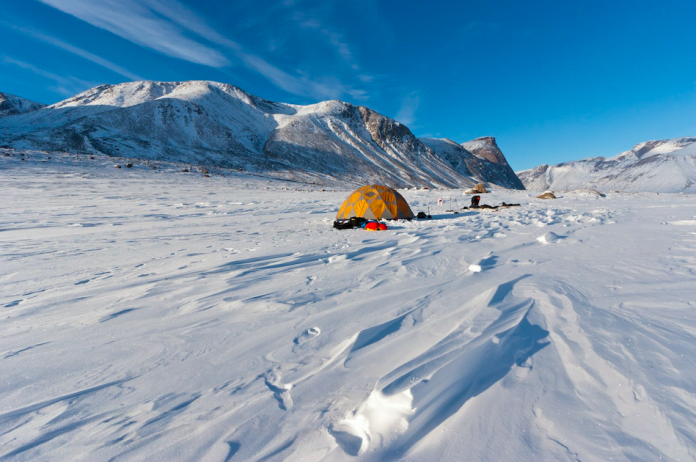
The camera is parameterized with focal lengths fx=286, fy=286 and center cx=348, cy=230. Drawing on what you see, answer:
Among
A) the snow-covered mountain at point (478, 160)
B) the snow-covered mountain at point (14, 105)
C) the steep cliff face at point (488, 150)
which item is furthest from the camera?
the steep cliff face at point (488, 150)

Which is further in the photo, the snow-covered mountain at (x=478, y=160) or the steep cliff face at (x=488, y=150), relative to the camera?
the steep cliff face at (x=488, y=150)

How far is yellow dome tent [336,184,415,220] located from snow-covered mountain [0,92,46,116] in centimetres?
19750

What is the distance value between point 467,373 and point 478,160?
157822mm

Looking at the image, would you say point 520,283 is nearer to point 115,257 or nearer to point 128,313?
point 128,313

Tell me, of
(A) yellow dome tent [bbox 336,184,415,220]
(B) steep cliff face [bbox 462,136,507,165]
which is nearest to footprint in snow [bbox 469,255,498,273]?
(A) yellow dome tent [bbox 336,184,415,220]

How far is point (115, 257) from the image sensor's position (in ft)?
17.3

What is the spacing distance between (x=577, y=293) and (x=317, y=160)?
79845mm

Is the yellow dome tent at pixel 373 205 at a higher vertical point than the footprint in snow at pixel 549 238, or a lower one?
higher

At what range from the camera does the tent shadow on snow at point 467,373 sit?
5.44 ft

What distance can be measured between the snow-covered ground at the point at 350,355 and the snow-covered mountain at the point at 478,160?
13356 cm

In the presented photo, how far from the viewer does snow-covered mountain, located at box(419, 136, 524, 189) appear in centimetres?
13264

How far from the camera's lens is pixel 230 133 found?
8094cm

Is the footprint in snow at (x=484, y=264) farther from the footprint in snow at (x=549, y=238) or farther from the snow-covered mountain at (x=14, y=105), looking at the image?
the snow-covered mountain at (x=14, y=105)

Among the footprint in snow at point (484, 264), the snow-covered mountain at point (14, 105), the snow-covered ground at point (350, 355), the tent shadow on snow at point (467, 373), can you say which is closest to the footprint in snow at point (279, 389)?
the snow-covered ground at point (350, 355)
